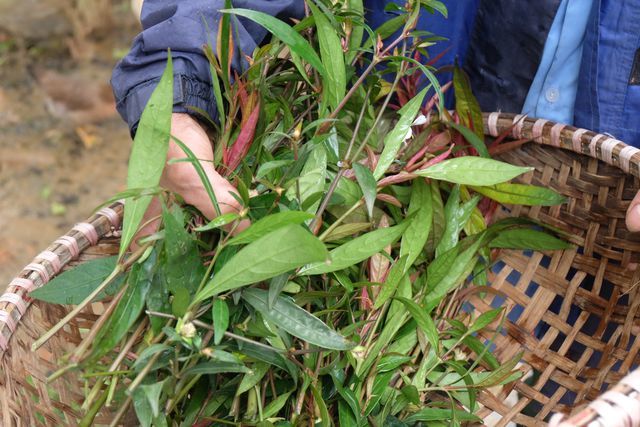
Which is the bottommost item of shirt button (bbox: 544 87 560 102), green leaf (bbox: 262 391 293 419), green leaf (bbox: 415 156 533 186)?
green leaf (bbox: 262 391 293 419)

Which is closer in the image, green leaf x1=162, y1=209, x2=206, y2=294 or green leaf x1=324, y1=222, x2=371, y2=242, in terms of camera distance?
green leaf x1=162, y1=209, x2=206, y2=294

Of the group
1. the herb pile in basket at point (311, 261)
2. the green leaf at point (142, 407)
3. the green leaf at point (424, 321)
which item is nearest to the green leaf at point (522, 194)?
the herb pile in basket at point (311, 261)

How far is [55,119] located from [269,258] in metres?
1.97

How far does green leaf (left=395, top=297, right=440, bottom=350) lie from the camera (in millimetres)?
862

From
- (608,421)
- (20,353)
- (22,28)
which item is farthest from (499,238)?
(22,28)

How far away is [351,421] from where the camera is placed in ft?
2.70

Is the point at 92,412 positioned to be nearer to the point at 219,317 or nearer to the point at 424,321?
the point at 219,317

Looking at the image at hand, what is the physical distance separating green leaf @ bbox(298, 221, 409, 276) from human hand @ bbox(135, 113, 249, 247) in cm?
11

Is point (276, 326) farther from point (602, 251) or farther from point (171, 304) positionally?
point (602, 251)

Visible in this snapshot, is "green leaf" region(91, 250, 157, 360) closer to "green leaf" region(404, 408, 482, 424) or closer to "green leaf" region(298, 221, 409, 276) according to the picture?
"green leaf" region(298, 221, 409, 276)

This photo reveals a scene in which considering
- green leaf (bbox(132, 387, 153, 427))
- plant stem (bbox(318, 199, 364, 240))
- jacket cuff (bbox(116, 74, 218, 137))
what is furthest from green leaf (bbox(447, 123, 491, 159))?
green leaf (bbox(132, 387, 153, 427))

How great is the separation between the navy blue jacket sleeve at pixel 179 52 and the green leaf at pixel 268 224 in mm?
246

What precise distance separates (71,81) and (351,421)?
2.05m

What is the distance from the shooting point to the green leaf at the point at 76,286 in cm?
78
